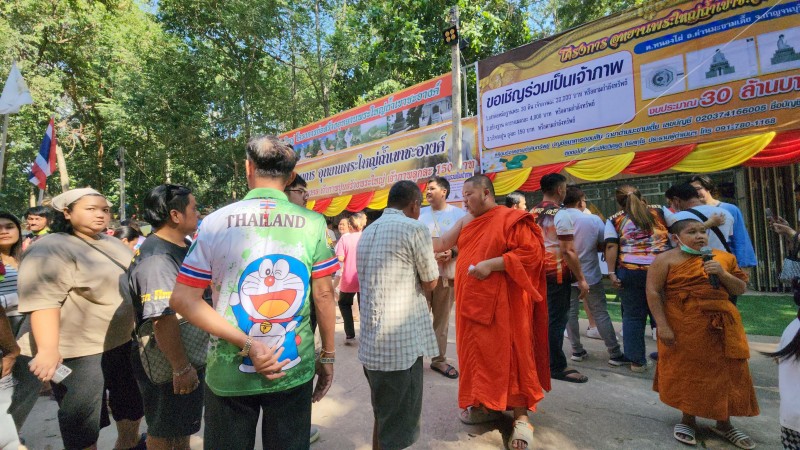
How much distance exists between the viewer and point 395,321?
2305 millimetres

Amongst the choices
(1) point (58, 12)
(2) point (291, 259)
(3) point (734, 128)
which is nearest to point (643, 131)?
(3) point (734, 128)

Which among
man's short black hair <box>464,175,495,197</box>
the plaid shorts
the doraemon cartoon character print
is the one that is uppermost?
man's short black hair <box>464,175,495,197</box>

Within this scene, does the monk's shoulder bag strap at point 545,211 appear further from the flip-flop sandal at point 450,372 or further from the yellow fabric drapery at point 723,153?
the yellow fabric drapery at point 723,153

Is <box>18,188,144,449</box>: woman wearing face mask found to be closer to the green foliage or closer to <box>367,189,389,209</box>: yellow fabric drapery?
<box>367,189,389,209</box>: yellow fabric drapery

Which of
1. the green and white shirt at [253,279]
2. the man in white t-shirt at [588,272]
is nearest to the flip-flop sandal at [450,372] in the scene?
the man in white t-shirt at [588,272]

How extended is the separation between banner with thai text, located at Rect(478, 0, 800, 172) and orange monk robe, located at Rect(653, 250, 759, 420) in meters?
4.70

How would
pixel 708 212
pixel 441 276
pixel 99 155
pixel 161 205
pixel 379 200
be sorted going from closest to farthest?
pixel 161 205, pixel 708 212, pixel 441 276, pixel 379 200, pixel 99 155

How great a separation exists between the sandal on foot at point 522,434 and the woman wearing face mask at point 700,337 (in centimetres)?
92

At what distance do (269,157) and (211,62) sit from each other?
57.0 feet

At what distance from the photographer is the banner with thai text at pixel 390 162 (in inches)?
355

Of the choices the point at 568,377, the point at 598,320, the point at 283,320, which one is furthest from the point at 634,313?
the point at 283,320

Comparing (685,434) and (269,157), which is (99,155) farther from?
(685,434)

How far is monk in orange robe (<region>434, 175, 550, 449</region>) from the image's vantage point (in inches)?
108

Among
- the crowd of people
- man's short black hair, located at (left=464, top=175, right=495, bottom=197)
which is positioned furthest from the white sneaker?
man's short black hair, located at (left=464, top=175, right=495, bottom=197)
